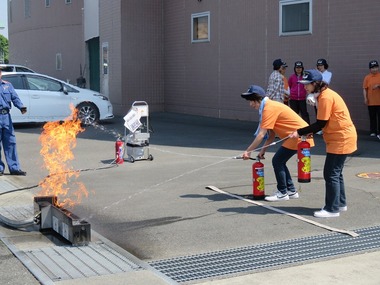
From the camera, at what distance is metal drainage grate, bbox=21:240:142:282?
560cm

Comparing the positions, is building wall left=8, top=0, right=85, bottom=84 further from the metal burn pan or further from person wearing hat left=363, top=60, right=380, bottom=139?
the metal burn pan

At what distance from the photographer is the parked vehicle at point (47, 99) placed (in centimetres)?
1753

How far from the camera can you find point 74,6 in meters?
31.1

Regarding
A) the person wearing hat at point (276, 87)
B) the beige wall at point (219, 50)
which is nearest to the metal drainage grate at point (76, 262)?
the person wearing hat at point (276, 87)

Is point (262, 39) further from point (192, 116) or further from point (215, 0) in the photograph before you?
point (192, 116)

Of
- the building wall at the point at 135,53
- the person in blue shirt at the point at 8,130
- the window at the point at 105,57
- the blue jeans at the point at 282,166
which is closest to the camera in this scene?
the blue jeans at the point at 282,166

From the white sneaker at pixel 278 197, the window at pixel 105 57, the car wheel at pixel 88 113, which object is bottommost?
the white sneaker at pixel 278 197

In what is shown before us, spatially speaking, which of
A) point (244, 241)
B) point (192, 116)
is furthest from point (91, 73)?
point (244, 241)

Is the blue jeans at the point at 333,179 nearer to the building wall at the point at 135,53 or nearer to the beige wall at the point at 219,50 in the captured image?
the beige wall at the point at 219,50

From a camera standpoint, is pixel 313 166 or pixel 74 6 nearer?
pixel 313 166

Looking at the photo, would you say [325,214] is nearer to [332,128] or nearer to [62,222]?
[332,128]

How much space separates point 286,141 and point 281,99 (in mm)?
6006

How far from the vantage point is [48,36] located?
34406mm

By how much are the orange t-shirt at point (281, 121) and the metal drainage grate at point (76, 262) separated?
2719 mm
